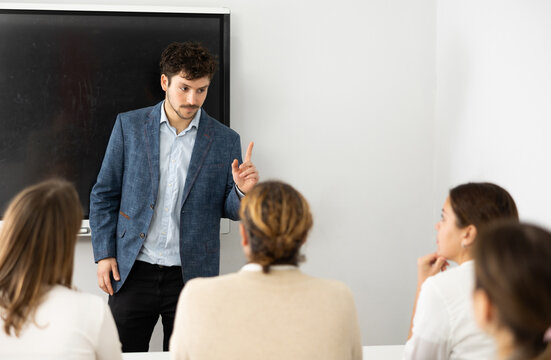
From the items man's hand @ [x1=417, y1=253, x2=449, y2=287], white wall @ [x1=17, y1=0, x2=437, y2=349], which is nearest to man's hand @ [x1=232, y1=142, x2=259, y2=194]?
white wall @ [x1=17, y1=0, x2=437, y2=349]

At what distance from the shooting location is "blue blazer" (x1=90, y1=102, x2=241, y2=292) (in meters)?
2.56

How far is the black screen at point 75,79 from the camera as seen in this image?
9.57 ft

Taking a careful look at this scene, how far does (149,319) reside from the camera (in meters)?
2.64

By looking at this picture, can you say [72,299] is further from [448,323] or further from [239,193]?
[239,193]

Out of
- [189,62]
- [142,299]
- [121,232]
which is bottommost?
[142,299]

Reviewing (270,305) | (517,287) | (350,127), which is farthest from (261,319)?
(350,127)

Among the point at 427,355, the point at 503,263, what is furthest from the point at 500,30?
the point at 503,263

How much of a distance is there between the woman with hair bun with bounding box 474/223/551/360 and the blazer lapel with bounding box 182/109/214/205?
1.74m

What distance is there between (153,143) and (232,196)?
44 centimetres

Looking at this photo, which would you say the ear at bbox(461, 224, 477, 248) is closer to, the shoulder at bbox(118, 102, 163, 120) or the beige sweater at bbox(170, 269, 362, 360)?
the beige sweater at bbox(170, 269, 362, 360)

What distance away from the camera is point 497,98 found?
254 centimetres

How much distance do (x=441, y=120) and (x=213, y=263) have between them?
1.52 m

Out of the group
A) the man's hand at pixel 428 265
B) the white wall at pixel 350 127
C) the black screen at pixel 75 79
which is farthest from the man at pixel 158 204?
the man's hand at pixel 428 265

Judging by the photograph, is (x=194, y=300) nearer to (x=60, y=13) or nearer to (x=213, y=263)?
(x=213, y=263)
